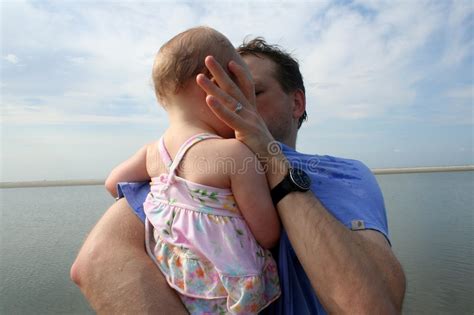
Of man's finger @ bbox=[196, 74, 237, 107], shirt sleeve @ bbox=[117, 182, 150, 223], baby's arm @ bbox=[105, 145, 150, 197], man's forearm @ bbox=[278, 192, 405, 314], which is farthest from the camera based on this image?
baby's arm @ bbox=[105, 145, 150, 197]

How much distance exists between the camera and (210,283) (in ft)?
4.89

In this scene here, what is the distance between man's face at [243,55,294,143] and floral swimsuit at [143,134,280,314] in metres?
1.20

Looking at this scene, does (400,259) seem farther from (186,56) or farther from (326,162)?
(186,56)

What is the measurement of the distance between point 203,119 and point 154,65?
0.40 metres

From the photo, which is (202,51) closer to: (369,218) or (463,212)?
(369,218)

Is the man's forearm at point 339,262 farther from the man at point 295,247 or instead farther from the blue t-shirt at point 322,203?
the blue t-shirt at point 322,203

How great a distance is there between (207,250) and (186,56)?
3.16 feet

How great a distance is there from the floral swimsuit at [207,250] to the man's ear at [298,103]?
63.5 inches

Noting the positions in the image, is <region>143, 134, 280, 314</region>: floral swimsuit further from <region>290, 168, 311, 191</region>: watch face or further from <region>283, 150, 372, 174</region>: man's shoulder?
<region>283, 150, 372, 174</region>: man's shoulder

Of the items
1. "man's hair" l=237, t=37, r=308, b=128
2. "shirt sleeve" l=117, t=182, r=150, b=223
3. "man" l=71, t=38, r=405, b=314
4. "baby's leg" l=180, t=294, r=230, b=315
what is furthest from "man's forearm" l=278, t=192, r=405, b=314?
"man's hair" l=237, t=37, r=308, b=128

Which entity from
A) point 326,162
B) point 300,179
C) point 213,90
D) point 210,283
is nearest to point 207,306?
point 210,283

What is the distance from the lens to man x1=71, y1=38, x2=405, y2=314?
1.49 metres

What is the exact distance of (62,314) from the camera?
8.07 m

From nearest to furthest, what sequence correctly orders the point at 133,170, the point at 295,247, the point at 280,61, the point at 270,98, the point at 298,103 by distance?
1. the point at 295,247
2. the point at 133,170
3. the point at 270,98
4. the point at 280,61
5. the point at 298,103
